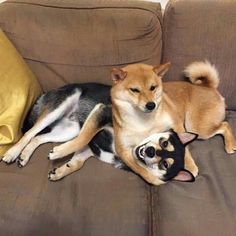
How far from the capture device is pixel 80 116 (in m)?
1.59

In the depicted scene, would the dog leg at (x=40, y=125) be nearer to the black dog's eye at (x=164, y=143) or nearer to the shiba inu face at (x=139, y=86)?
the shiba inu face at (x=139, y=86)

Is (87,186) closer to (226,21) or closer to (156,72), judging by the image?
(156,72)

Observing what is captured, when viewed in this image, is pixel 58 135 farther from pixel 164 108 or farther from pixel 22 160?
pixel 164 108

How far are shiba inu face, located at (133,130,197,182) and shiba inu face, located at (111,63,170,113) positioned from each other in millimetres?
128

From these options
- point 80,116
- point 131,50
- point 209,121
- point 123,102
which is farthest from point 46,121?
point 209,121

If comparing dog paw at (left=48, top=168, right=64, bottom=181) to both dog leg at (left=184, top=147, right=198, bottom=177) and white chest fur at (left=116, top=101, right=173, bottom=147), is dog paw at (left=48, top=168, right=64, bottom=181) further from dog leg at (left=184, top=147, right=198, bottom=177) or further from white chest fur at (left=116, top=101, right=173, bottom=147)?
dog leg at (left=184, top=147, right=198, bottom=177)

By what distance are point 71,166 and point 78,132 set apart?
260mm

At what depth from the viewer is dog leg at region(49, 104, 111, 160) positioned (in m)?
1.39

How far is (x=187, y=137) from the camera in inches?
55.6

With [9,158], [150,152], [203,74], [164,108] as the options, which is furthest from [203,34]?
[9,158]

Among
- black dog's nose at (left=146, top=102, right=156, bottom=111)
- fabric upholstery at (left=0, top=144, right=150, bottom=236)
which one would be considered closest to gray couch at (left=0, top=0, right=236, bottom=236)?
fabric upholstery at (left=0, top=144, right=150, bottom=236)

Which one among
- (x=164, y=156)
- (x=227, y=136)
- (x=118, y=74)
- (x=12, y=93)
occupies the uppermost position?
(x=118, y=74)

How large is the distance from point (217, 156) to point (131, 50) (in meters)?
0.59

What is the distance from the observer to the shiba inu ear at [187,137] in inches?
54.9
